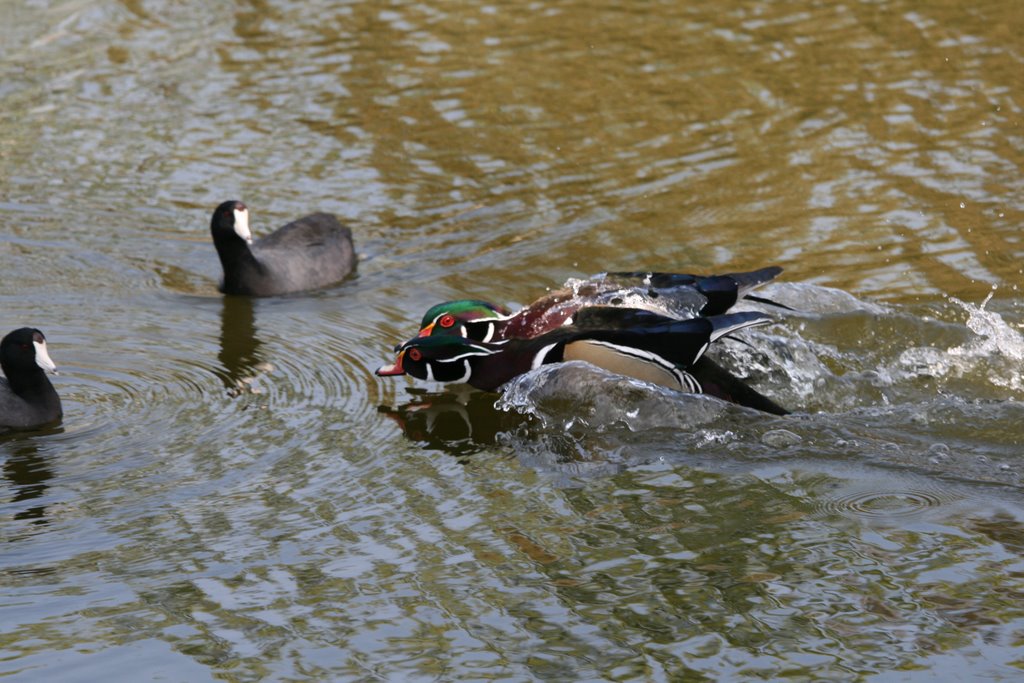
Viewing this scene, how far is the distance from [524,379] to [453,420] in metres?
0.47

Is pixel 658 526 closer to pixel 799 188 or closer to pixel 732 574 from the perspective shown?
pixel 732 574

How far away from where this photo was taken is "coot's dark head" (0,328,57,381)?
8.81m

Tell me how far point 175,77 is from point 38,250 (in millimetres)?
4642

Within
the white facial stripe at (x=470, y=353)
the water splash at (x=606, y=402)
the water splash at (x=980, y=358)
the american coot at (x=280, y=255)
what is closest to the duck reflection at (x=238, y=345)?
the american coot at (x=280, y=255)

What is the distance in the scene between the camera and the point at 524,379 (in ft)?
29.2

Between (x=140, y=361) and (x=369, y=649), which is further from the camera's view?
(x=140, y=361)

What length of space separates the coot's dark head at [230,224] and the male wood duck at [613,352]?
2.56m

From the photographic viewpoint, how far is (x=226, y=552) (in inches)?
277

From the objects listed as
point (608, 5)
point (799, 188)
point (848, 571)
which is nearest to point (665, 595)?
point (848, 571)

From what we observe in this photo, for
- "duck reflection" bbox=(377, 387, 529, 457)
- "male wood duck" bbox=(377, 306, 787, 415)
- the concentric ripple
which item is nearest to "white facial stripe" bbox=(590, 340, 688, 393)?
"male wood duck" bbox=(377, 306, 787, 415)

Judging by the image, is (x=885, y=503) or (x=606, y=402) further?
(x=606, y=402)

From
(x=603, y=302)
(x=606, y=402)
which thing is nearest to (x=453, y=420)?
(x=606, y=402)

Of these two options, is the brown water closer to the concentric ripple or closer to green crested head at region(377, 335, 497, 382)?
the concentric ripple

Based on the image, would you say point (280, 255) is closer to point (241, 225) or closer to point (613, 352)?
point (241, 225)
